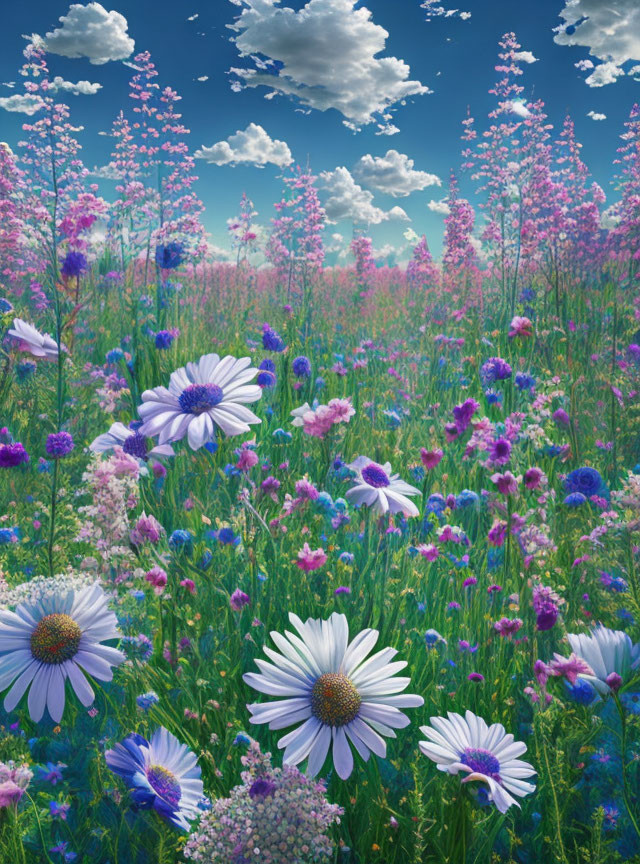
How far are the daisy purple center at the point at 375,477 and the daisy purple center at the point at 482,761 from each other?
0.74 meters

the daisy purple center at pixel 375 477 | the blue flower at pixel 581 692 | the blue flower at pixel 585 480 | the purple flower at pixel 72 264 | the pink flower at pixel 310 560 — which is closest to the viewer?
the blue flower at pixel 581 692

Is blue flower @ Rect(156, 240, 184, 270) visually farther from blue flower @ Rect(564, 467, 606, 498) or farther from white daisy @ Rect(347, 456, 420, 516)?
blue flower @ Rect(564, 467, 606, 498)

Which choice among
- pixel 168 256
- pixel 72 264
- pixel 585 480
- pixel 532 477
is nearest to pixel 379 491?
pixel 532 477

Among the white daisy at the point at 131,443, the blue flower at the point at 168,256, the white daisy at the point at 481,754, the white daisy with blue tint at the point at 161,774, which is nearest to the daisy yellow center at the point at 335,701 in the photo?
the white daisy at the point at 481,754

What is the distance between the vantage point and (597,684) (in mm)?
1211

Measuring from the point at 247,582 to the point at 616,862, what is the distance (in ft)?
3.19

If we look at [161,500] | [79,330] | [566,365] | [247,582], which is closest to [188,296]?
[79,330]

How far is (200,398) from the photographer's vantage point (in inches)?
61.4

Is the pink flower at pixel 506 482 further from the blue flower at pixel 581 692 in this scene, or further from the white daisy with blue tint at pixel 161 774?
the white daisy with blue tint at pixel 161 774

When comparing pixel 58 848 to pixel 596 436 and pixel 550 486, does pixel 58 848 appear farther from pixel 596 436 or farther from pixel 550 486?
pixel 596 436

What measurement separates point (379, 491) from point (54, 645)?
83 centimetres

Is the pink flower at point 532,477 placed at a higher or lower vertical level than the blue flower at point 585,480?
lower

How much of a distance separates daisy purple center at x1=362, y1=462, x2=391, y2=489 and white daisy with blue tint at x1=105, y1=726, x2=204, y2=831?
30.9 inches

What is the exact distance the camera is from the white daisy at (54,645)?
1.09m
